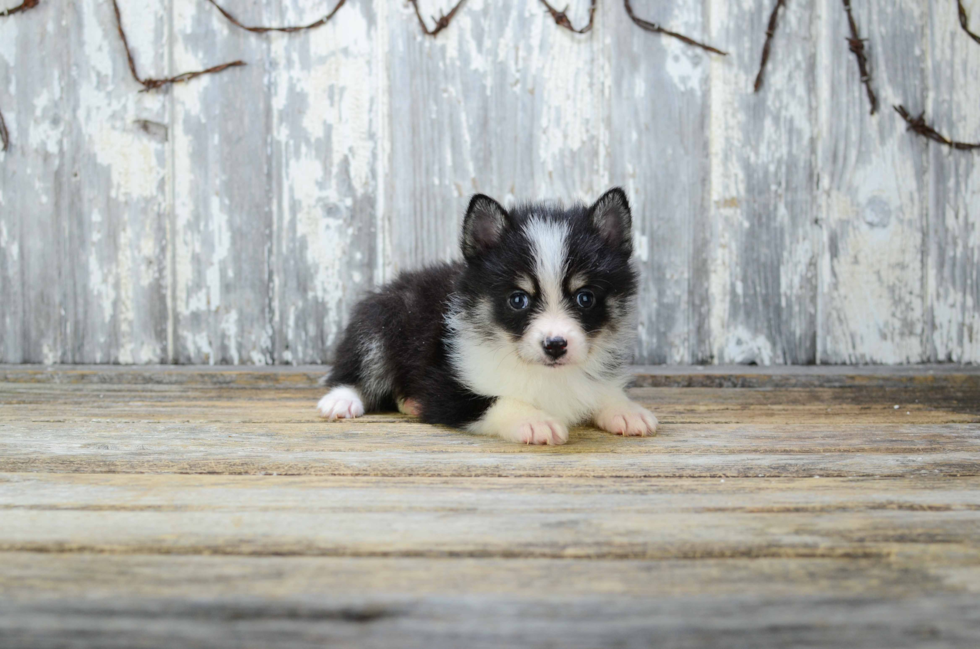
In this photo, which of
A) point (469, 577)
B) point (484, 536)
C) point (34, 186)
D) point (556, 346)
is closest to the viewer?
point (469, 577)

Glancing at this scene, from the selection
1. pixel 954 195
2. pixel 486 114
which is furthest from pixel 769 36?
pixel 486 114

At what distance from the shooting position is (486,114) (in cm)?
331

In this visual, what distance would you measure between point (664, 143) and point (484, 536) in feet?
8.51

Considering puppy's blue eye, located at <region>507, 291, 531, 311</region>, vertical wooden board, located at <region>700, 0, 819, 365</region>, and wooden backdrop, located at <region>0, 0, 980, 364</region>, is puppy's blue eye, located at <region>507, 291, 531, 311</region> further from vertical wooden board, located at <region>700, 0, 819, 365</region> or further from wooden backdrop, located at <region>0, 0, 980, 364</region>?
vertical wooden board, located at <region>700, 0, 819, 365</region>

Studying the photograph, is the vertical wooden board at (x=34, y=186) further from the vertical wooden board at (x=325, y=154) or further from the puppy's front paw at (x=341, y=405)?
the puppy's front paw at (x=341, y=405)

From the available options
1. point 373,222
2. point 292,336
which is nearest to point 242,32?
point 373,222

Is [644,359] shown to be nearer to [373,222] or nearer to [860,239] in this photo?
[860,239]

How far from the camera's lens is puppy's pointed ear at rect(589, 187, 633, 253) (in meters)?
2.28

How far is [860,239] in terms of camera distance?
3291mm

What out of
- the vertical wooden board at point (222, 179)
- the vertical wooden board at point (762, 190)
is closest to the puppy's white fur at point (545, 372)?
the vertical wooden board at point (762, 190)

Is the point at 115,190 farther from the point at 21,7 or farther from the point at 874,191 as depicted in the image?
the point at 874,191

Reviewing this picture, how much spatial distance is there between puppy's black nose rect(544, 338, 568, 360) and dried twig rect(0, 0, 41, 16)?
10.4ft

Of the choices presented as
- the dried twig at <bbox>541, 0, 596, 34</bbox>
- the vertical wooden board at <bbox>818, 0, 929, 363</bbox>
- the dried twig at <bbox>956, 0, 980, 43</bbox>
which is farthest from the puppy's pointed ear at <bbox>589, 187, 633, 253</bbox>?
the dried twig at <bbox>956, 0, 980, 43</bbox>

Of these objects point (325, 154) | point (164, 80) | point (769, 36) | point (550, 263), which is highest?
point (769, 36)
